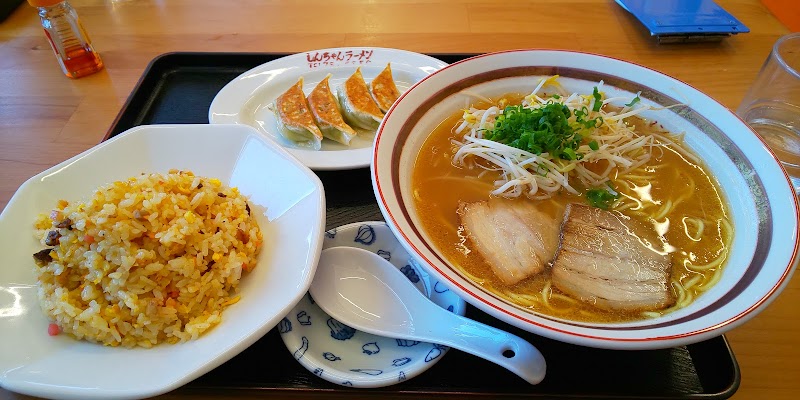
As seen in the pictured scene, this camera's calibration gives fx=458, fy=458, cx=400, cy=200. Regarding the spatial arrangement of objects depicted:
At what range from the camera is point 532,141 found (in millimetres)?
1343

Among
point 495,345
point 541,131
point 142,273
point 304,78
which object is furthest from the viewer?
point 304,78

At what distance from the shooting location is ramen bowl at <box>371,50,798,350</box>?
86cm

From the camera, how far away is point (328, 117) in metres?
1.84

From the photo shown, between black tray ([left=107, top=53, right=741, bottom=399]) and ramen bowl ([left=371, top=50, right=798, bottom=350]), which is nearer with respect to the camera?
ramen bowl ([left=371, top=50, right=798, bottom=350])

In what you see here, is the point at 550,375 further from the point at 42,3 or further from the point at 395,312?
the point at 42,3

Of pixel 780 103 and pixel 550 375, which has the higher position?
pixel 780 103

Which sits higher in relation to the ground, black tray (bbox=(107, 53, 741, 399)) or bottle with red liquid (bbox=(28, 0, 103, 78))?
bottle with red liquid (bbox=(28, 0, 103, 78))

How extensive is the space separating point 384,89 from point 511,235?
103 cm

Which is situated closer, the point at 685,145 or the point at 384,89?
the point at 685,145

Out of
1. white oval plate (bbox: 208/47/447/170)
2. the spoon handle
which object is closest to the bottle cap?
white oval plate (bbox: 208/47/447/170)

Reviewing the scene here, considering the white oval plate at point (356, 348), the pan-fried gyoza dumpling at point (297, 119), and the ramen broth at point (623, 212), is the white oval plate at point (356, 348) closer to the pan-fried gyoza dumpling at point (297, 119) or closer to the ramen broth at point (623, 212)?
the ramen broth at point (623, 212)

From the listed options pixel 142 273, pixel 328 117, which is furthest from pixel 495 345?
pixel 328 117

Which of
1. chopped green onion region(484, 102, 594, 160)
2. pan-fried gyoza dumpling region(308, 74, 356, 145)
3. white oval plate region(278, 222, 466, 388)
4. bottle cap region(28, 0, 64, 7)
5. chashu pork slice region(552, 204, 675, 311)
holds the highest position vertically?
bottle cap region(28, 0, 64, 7)

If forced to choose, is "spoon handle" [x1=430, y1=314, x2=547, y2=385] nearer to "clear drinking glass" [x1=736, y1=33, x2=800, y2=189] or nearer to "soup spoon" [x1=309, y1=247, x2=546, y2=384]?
"soup spoon" [x1=309, y1=247, x2=546, y2=384]
